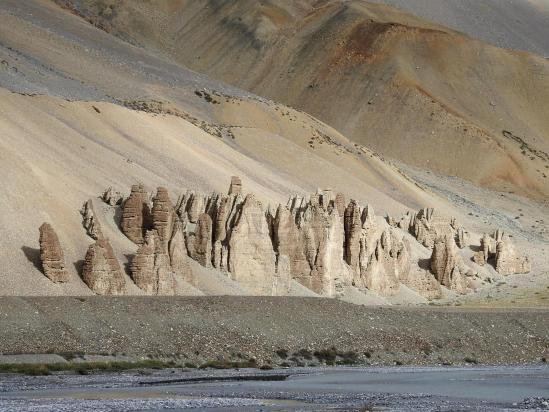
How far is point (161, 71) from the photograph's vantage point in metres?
127

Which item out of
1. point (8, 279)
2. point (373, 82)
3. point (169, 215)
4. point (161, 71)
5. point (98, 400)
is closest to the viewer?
point (98, 400)

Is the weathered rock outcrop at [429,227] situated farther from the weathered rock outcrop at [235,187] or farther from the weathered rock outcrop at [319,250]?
the weathered rock outcrop at [235,187]

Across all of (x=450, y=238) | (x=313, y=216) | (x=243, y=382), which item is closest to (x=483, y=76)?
(x=450, y=238)

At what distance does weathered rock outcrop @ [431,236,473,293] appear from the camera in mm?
79000

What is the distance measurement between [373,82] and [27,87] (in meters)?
77.8

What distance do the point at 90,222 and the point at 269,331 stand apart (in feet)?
33.4

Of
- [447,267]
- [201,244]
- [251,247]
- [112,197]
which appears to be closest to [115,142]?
[112,197]

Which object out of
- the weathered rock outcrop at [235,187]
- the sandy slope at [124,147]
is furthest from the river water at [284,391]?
the weathered rock outcrop at [235,187]

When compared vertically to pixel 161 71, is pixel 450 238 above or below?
below

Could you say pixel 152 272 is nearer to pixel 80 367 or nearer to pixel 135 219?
pixel 135 219

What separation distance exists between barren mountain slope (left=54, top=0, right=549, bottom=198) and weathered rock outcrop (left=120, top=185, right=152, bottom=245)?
83.6m

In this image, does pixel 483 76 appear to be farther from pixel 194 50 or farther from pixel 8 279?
pixel 8 279

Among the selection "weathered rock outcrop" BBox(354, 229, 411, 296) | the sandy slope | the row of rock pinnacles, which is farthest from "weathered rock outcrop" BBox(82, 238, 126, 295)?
"weathered rock outcrop" BBox(354, 229, 411, 296)

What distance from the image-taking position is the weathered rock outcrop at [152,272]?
A: 185 ft
